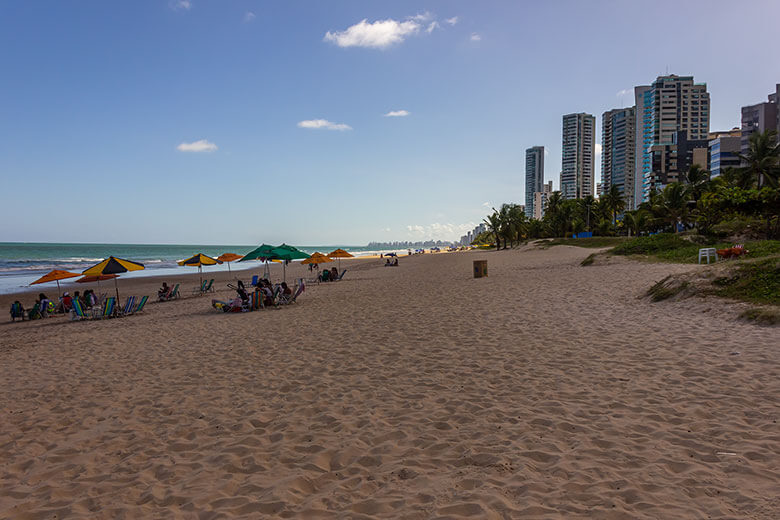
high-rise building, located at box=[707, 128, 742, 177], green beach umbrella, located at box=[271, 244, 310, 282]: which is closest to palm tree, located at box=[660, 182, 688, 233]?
green beach umbrella, located at box=[271, 244, 310, 282]

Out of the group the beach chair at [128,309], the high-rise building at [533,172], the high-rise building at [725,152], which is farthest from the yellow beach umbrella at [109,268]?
the high-rise building at [533,172]

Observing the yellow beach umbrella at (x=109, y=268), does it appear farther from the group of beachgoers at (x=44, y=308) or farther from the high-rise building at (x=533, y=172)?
the high-rise building at (x=533, y=172)

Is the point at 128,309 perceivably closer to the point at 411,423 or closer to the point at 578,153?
the point at 411,423

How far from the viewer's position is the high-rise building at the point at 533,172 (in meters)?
191

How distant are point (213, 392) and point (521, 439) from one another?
13.4ft

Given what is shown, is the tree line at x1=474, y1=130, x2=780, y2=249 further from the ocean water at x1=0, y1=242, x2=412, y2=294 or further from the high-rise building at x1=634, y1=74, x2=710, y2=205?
the high-rise building at x1=634, y1=74, x2=710, y2=205

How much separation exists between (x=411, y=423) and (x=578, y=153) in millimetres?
172004

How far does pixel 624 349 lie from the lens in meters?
6.61

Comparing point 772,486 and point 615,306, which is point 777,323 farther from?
Result: point 772,486

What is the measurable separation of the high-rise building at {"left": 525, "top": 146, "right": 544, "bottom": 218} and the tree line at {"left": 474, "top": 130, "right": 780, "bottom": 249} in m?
107

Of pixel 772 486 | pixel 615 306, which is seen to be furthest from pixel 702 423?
pixel 615 306

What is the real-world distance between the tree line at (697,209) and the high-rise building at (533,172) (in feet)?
350

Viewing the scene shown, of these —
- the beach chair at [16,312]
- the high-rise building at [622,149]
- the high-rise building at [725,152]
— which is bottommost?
the beach chair at [16,312]

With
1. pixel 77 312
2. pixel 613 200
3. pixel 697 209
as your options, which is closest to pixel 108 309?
pixel 77 312
